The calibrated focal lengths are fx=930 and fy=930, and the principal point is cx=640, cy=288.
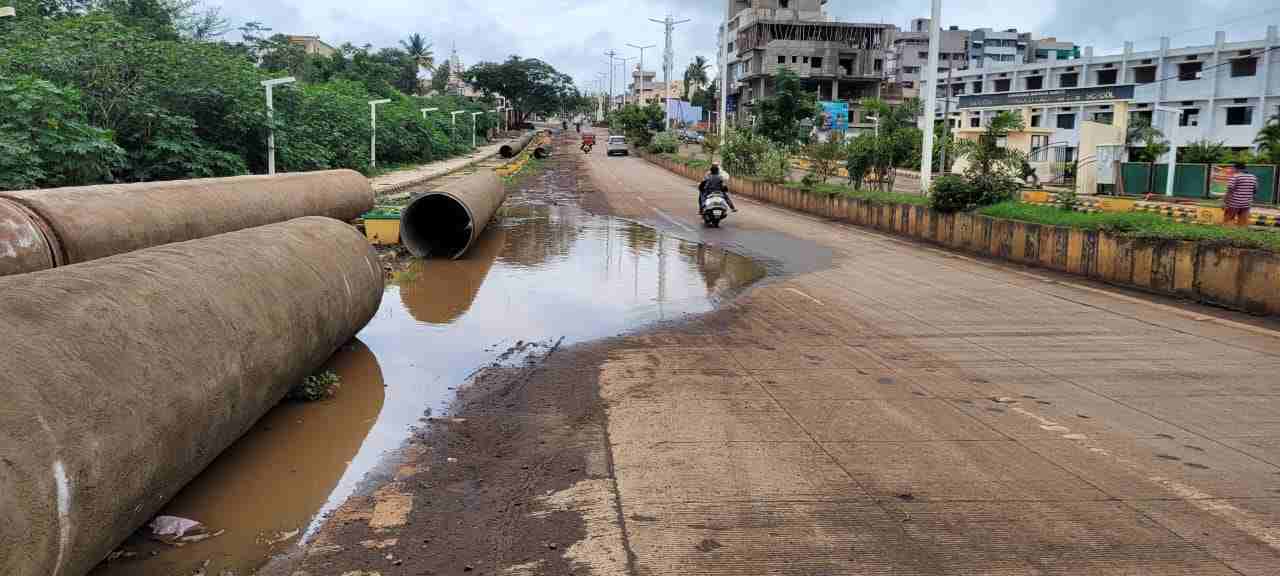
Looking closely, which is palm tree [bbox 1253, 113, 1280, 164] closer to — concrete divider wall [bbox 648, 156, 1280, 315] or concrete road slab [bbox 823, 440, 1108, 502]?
concrete divider wall [bbox 648, 156, 1280, 315]

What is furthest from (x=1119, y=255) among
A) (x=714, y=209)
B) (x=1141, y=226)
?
(x=714, y=209)

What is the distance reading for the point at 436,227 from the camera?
19125mm

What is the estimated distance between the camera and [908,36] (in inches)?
4897

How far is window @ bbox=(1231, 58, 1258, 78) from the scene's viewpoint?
52.0 meters

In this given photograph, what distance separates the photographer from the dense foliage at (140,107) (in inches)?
640

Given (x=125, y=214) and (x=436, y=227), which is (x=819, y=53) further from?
(x=125, y=214)

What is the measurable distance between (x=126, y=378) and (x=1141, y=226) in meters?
14.1

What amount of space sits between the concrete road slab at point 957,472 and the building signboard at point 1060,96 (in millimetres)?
53654

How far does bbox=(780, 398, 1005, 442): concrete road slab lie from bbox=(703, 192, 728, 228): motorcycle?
1574 centimetres

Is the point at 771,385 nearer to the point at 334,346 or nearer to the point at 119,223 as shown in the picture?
the point at 334,346

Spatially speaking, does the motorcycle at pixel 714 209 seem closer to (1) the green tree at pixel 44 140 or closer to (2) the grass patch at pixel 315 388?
(1) the green tree at pixel 44 140

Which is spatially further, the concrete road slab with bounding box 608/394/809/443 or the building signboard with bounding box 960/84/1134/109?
the building signboard with bounding box 960/84/1134/109

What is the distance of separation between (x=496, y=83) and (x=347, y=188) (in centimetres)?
10060

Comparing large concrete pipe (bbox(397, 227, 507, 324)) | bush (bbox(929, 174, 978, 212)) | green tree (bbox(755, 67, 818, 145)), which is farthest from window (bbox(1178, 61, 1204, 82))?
large concrete pipe (bbox(397, 227, 507, 324))
